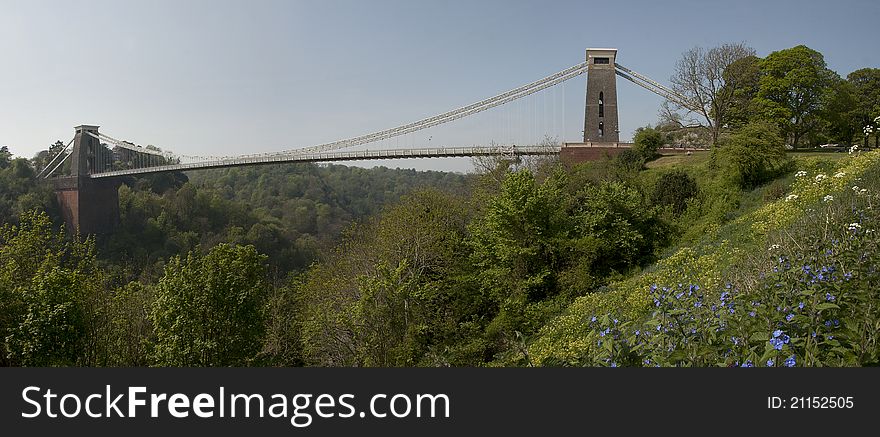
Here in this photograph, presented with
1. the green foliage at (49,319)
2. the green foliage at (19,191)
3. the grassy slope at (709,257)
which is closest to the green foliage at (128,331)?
the green foliage at (49,319)

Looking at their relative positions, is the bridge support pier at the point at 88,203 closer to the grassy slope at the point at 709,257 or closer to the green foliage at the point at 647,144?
the green foliage at the point at 647,144

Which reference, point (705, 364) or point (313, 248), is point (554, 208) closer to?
point (705, 364)

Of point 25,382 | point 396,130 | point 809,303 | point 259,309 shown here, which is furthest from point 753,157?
point 396,130

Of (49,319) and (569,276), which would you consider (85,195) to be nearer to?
(49,319)

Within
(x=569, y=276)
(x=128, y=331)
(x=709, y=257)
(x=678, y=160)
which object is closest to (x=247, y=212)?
(x=678, y=160)

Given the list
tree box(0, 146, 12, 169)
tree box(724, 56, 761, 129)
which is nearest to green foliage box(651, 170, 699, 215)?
tree box(724, 56, 761, 129)

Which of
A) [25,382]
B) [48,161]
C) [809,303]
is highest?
[48,161]

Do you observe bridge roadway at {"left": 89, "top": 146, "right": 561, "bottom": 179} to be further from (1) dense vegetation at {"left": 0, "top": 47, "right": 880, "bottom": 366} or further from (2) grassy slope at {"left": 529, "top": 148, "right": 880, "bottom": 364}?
(2) grassy slope at {"left": 529, "top": 148, "right": 880, "bottom": 364}
